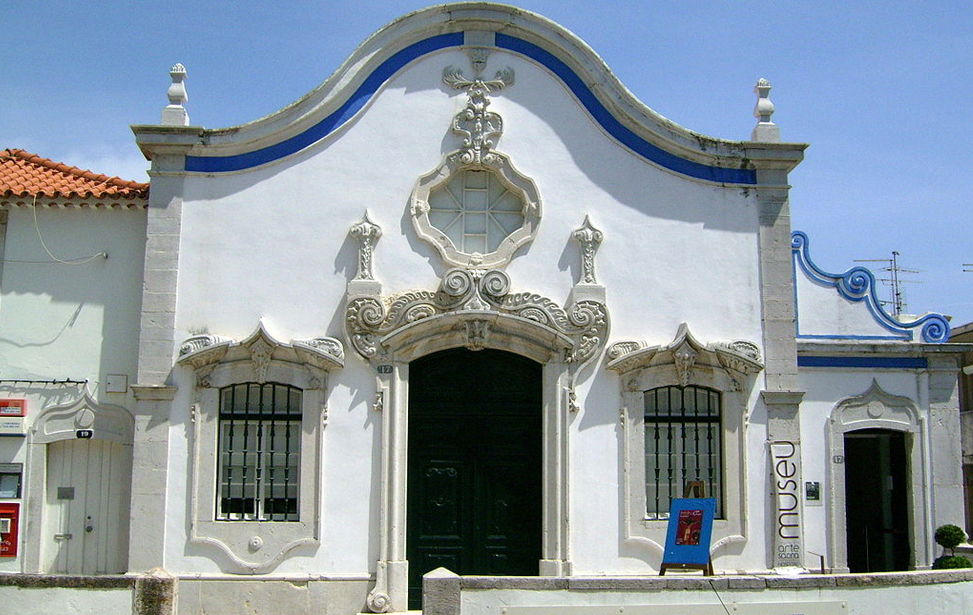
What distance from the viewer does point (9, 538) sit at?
14.0 metres

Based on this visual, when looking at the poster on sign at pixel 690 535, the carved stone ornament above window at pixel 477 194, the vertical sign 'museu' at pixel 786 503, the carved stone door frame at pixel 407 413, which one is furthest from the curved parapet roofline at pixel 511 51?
the poster on sign at pixel 690 535

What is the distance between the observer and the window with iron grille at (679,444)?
14.4 meters

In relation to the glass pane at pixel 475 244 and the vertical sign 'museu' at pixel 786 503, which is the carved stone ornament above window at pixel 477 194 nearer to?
the glass pane at pixel 475 244

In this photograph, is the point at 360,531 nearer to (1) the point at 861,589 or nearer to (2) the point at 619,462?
(2) the point at 619,462

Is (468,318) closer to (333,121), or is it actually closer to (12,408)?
(333,121)

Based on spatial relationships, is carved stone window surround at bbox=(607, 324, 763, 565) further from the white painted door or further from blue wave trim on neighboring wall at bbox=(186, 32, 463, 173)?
the white painted door

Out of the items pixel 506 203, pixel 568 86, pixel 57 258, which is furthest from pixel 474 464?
pixel 57 258

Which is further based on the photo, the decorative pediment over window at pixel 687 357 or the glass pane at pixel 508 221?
the glass pane at pixel 508 221

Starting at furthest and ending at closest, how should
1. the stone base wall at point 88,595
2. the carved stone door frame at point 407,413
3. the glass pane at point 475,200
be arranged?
the glass pane at point 475,200 → the carved stone door frame at point 407,413 → the stone base wall at point 88,595

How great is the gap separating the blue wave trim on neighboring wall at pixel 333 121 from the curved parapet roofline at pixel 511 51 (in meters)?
0.01

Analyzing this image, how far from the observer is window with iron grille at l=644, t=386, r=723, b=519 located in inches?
568

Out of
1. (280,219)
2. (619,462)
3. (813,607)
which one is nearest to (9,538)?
(280,219)

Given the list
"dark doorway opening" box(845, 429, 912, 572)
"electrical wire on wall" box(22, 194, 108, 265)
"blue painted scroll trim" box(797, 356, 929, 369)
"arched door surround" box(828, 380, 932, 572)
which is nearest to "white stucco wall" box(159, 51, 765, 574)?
"blue painted scroll trim" box(797, 356, 929, 369)

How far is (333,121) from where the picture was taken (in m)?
14.6
